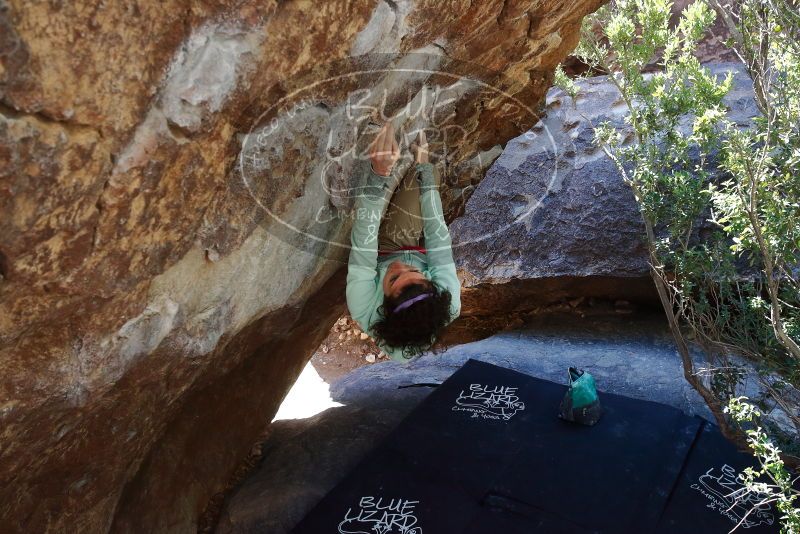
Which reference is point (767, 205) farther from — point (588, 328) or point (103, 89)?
point (588, 328)

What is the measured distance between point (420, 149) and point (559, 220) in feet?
8.53

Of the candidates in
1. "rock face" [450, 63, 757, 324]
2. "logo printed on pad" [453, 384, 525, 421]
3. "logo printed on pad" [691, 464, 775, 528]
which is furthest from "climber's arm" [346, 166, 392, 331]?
"rock face" [450, 63, 757, 324]

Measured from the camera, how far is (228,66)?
64.3 inches

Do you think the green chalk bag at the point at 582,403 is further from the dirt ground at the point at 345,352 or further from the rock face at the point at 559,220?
the dirt ground at the point at 345,352

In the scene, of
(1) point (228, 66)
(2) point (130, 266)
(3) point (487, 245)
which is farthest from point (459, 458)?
(3) point (487, 245)

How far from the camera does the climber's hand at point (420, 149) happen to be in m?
2.98

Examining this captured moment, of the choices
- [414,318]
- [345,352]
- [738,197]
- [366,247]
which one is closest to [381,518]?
[414,318]

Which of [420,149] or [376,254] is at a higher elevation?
[420,149]

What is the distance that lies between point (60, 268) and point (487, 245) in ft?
14.5

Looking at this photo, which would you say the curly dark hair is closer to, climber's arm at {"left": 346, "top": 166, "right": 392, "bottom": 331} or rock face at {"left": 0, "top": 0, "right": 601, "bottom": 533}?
climber's arm at {"left": 346, "top": 166, "right": 392, "bottom": 331}

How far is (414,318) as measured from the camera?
2592 mm

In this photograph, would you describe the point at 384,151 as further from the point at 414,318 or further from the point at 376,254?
the point at 414,318

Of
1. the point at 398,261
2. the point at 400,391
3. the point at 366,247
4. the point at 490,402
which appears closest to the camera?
the point at 366,247

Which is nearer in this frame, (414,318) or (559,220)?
(414,318)
